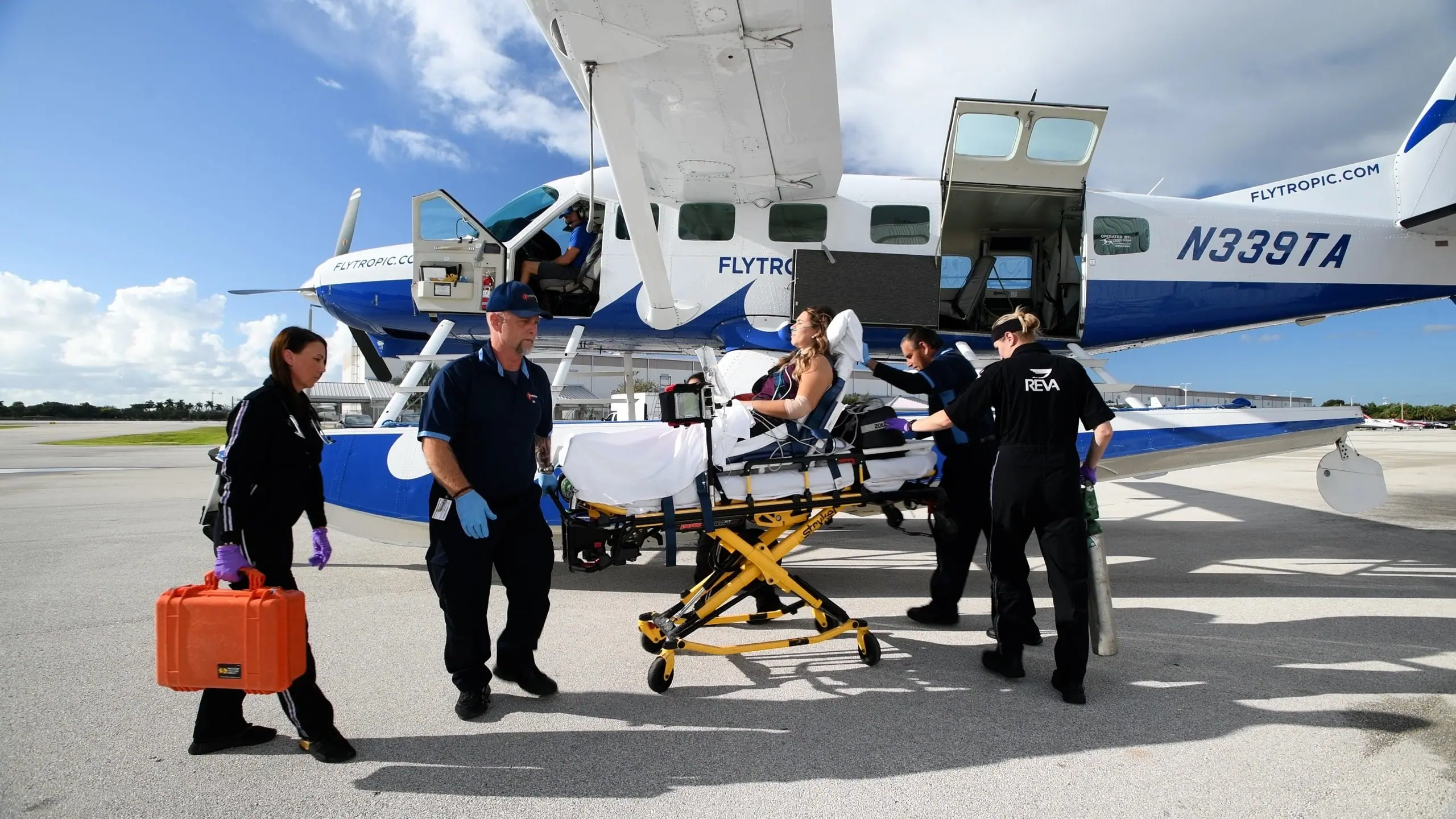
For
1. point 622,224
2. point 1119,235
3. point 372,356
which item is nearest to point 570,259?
point 622,224

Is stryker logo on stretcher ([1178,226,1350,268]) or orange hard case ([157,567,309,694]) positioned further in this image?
stryker logo on stretcher ([1178,226,1350,268])

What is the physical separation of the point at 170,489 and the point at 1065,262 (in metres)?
14.4

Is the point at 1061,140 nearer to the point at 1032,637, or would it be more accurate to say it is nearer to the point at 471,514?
the point at 1032,637

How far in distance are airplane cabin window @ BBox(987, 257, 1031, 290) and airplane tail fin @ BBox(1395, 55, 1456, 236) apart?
10.3 feet

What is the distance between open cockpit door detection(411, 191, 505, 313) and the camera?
247 inches

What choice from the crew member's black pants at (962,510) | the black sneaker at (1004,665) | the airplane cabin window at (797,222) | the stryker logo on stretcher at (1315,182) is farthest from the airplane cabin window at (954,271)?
the black sneaker at (1004,665)

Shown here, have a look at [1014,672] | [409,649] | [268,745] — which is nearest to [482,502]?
[268,745]

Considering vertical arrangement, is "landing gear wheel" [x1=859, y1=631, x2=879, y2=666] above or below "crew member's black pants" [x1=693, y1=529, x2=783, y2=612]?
below

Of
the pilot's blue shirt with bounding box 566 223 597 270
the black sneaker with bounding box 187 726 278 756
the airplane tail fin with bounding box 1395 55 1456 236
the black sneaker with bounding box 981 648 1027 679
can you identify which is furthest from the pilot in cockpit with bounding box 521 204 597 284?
the airplane tail fin with bounding box 1395 55 1456 236

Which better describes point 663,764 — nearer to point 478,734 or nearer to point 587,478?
point 478,734

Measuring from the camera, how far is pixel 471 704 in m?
2.84

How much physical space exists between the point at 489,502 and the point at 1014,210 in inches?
230

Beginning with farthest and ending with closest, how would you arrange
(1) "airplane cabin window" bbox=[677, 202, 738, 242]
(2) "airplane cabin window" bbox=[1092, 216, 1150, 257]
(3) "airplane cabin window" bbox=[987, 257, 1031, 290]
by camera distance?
(3) "airplane cabin window" bbox=[987, 257, 1031, 290]
(1) "airplane cabin window" bbox=[677, 202, 738, 242]
(2) "airplane cabin window" bbox=[1092, 216, 1150, 257]

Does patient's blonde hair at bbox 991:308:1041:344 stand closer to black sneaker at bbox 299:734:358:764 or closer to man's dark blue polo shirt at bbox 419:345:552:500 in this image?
man's dark blue polo shirt at bbox 419:345:552:500
